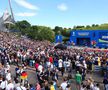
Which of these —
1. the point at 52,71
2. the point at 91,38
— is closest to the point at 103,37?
the point at 91,38

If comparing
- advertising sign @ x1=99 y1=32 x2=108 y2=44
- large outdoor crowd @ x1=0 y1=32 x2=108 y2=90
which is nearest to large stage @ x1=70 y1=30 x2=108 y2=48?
advertising sign @ x1=99 y1=32 x2=108 y2=44

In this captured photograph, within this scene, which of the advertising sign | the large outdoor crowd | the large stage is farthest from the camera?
the large stage

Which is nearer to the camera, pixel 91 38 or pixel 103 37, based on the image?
pixel 103 37

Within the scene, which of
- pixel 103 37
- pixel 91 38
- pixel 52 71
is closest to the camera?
pixel 52 71

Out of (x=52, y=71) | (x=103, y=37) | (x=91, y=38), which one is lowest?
(x=91, y=38)

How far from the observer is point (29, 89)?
51.4 ft

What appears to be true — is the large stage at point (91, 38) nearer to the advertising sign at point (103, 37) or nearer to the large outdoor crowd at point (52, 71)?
the advertising sign at point (103, 37)

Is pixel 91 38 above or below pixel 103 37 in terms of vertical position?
below

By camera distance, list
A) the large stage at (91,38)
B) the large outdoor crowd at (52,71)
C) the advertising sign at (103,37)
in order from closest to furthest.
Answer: the large outdoor crowd at (52,71) < the advertising sign at (103,37) < the large stage at (91,38)

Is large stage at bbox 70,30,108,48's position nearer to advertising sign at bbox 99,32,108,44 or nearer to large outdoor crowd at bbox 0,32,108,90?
advertising sign at bbox 99,32,108,44

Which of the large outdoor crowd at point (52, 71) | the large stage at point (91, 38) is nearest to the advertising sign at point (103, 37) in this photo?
the large stage at point (91, 38)

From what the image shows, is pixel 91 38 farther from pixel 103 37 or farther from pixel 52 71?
pixel 52 71

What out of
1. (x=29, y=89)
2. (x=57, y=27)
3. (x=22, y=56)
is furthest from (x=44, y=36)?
(x=29, y=89)

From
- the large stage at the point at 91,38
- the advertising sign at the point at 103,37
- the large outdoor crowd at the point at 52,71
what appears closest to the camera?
the large outdoor crowd at the point at 52,71
